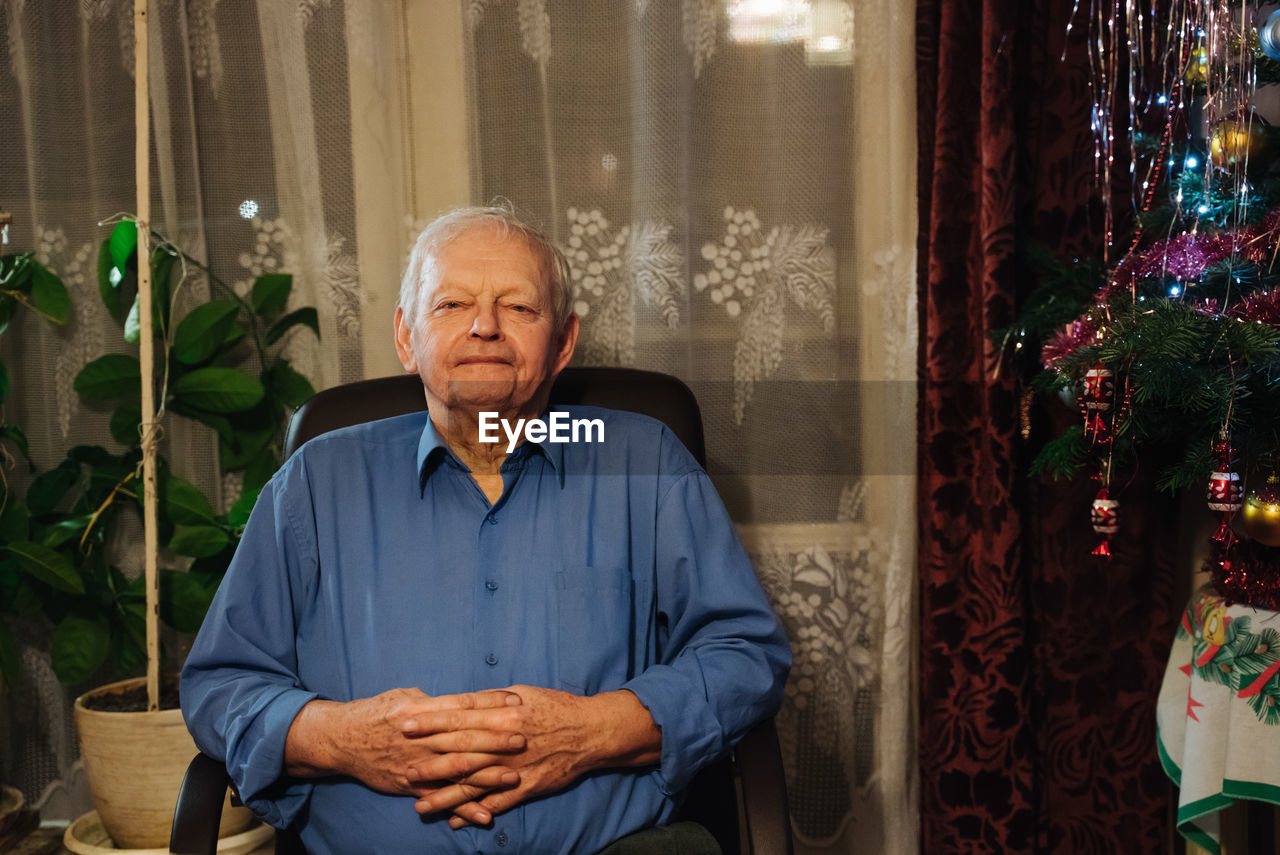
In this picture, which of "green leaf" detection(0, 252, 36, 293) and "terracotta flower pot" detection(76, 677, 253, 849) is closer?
"terracotta flower pot" detection(76, 677, 253, 849)

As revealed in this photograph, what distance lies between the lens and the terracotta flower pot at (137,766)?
135 centimetres

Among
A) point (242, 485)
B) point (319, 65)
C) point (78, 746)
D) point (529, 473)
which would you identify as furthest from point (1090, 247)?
point (78, 746)

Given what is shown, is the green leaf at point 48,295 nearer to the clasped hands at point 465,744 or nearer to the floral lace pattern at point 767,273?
the clasped hands at point 465,744

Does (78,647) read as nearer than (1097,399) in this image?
No

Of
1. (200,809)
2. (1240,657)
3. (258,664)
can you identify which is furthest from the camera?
(1240,657)

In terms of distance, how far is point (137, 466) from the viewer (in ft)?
5.01

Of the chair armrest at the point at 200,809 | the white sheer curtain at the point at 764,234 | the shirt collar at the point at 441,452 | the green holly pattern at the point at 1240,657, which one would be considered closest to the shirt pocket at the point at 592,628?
the shirt collar at the point at 441,452

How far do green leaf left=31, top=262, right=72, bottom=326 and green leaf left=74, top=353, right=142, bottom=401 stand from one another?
87 millimetres

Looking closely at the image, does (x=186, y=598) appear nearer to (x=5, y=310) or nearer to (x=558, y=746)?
(x=5, y=310)

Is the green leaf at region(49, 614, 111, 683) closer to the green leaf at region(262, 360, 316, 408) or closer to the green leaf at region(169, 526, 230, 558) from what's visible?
the green leaf at region(169, 526, 230, 558)

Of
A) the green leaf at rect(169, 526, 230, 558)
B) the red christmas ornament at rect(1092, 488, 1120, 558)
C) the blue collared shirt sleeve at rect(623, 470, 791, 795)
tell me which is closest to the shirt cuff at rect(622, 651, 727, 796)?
the blue collared shirt sleeve at rect(623, 470, 791, 795)

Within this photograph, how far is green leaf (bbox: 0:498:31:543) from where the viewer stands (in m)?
1.49

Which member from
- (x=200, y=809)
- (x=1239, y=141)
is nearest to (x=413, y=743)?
(x=200, y=809)

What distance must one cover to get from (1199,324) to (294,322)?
1.27m
